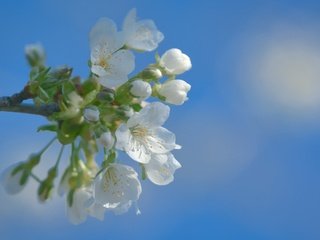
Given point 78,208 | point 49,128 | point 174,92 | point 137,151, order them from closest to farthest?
1. point 49,128
2. point 137,151
3. point 174,92
4. point 78,208

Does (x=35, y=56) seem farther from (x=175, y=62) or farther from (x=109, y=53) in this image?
(x=175, y=62)

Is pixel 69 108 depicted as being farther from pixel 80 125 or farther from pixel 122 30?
pixel 122 30

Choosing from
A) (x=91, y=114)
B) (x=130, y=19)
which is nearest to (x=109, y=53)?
(x=130, y=19)

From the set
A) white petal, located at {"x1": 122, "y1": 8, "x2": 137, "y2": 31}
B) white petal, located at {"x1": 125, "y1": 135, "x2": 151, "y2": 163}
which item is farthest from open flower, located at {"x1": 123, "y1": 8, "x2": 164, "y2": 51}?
white petal, located at {"x1": 125, "y1": 135, "x2": 151, "y2": 163}

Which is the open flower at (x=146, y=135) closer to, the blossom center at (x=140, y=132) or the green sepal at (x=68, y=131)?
the blossom center at (x=140, y=132)

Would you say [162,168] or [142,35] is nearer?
[162,168]

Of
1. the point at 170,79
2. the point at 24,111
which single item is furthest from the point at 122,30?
the point at 24,111

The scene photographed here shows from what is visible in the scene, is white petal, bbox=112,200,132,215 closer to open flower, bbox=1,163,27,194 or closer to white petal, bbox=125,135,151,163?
white petal, bbox=125,135,151,163
